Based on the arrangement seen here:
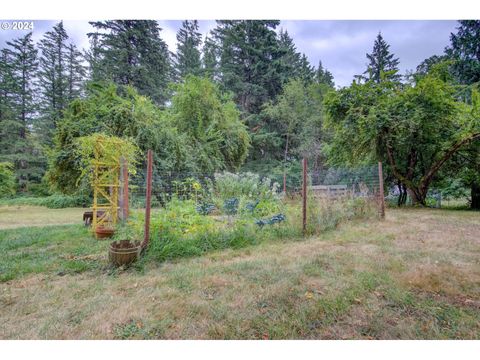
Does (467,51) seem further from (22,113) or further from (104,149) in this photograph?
(22,113)

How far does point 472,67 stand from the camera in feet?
39.0

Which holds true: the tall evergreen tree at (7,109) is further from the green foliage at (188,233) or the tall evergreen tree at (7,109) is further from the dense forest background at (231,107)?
the green foliage at (188,233)

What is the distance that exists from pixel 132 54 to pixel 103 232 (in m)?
14.5

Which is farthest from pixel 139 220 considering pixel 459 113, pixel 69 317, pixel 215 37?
pixel 215 37

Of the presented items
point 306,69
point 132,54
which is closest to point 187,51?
point 132,54

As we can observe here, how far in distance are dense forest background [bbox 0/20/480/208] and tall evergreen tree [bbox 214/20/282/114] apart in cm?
8

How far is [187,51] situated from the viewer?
18062mm

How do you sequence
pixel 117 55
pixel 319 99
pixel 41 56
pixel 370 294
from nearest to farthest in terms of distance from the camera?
pixel 370 294 < pixel 117 55 < pixel 41 56 < pixel 319 99

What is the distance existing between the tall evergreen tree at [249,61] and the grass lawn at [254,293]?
15410 millimetres

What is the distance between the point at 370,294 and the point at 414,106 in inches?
311

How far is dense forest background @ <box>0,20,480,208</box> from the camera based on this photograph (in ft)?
26.4

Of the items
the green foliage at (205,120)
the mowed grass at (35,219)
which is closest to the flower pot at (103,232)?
the mowed grass at (35,219)

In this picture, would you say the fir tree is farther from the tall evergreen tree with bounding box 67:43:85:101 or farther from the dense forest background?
the tall evergreen tree with bounding box 67:43:85:101
